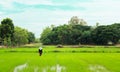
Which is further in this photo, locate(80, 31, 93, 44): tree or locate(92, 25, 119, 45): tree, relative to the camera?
locate(80, 31, 93, 44): tree

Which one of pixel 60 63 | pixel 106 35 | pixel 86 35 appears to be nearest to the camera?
pixel 60 63

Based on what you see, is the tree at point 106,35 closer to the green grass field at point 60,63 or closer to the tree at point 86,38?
the tree at point 86,38

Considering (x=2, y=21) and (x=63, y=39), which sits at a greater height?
(x=2, y=21)

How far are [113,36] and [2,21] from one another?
3850 centimetres

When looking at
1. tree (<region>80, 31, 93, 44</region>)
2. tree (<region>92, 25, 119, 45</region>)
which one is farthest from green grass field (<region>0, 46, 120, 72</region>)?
tree (<region>80, 31, 93, 44</region>)

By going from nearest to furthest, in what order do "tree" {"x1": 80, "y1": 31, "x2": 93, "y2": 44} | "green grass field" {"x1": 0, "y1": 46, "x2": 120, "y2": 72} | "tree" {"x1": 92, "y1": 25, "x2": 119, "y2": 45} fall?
"green grass field" {"x1": 0, "y1": 46, "x2": 120, "y2": 72} → "tree" {"x1": 92, "y1": 25, "x2": 119, "y2": 45} → "tree" {"x1": 80, "y1": 31, "x2": 93, "y2": 44}

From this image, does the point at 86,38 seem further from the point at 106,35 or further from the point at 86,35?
the point at 106,35

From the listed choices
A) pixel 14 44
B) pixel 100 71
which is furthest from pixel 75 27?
pixel 100 71

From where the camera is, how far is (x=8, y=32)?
92.8m

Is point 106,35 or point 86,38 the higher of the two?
point 106,35

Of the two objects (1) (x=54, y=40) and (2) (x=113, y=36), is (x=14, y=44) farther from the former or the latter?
(2) (x=113, y=36)

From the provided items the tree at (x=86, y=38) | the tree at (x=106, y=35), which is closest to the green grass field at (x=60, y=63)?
the tree at (x=106, y=35)

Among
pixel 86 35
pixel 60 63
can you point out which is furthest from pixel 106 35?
pixel 60 63

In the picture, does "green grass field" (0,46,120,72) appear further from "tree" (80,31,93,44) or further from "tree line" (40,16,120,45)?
"tree" (80,31,93,44)
